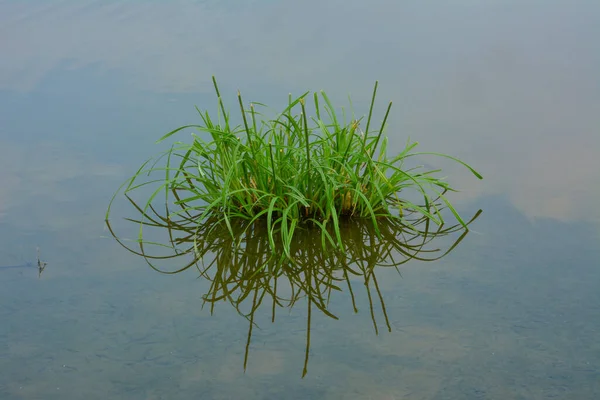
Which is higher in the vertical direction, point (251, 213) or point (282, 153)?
point (282, 153)

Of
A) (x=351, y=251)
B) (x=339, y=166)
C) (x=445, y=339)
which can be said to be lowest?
(x=445, y=339)

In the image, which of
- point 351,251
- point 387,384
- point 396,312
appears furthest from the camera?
point 351,251

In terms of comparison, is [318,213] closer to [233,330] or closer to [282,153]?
[282,153]

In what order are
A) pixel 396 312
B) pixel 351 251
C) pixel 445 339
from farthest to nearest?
pixel 351 251
pixel 396 312
pixel 445 339

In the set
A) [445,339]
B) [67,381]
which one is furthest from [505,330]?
[67,381]

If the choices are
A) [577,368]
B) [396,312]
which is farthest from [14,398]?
[577,368]

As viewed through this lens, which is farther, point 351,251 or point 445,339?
point 351,251
